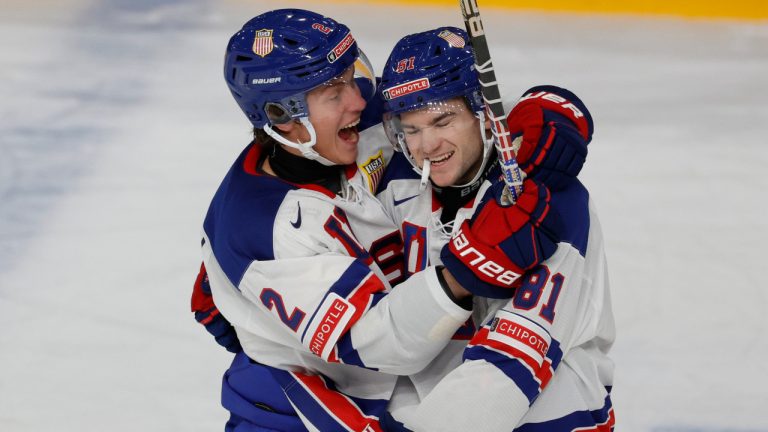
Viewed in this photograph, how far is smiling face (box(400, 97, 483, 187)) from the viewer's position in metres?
2.99

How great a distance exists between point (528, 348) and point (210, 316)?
113cm

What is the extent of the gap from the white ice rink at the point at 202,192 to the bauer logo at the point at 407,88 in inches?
58.9

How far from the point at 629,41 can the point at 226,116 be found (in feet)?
6.26

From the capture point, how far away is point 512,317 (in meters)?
2.77

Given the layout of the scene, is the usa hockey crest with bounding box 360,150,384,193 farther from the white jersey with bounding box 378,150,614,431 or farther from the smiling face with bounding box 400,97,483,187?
the smiling face with bounding box 400,97,483,187

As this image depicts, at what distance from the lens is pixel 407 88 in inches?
116

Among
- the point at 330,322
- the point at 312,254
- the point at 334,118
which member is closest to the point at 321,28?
the point at 334,118

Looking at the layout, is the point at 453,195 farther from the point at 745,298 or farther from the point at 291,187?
the point at 745,298

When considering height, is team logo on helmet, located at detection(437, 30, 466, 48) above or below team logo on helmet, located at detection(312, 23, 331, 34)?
below

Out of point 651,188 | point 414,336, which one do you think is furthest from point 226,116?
point 414,336

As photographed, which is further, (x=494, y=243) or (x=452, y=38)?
(x=452, y=38)

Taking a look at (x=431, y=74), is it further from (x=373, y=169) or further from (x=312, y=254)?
(x=312, y=254)

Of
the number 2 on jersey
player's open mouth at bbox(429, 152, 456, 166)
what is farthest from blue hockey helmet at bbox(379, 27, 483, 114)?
the number 2 on jersey

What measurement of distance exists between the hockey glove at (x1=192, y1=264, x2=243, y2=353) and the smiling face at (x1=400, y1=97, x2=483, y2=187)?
833 millimetres
